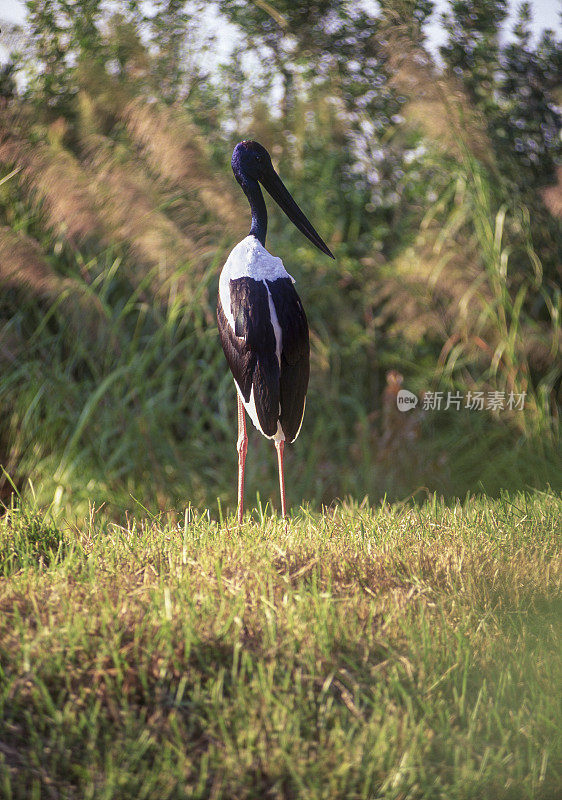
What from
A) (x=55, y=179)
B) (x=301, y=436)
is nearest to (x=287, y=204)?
(x=55, y=179)

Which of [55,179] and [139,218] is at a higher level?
[55,179]

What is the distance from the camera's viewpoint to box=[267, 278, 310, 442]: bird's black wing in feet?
10.3

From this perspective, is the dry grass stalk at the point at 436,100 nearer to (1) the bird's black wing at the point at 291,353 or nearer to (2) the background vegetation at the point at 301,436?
(2) the background vegetation at the point at 301,436

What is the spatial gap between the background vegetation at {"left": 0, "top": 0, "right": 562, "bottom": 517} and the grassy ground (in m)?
1.64

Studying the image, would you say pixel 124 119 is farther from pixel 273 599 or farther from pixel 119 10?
pixel 273 599

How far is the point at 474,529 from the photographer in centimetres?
322

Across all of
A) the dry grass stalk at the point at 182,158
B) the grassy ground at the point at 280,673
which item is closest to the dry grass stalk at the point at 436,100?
the dry grass stalk at the point at 182,158

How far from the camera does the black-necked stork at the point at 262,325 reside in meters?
3.11

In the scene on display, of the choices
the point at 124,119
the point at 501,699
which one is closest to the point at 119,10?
the point at 124,119

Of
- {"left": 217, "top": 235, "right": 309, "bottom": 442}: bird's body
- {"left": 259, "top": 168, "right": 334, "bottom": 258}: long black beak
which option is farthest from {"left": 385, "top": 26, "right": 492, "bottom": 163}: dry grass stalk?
{"left": 217, "top": 235, "right": 309, "bottom": 442}: bird's body

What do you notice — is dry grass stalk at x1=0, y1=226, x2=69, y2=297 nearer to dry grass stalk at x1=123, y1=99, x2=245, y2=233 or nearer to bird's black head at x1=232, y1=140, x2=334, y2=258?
dry grass stalk at x1=123, y1=99, x2=245, y2=233

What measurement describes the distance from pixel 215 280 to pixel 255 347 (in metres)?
1.93

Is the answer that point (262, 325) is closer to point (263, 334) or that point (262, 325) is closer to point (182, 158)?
point (263, 334)

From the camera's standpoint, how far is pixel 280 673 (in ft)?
7.00
